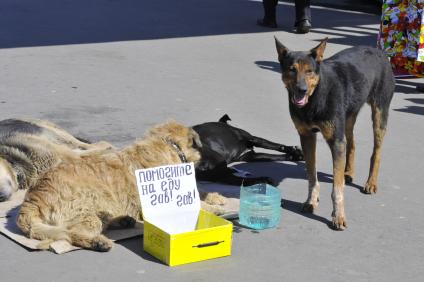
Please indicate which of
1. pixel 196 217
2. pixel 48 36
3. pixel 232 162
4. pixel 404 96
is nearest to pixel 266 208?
pixel 196 217

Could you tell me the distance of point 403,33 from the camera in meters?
11.4

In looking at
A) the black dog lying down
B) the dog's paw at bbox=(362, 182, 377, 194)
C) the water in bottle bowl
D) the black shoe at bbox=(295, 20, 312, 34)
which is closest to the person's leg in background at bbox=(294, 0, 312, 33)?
the black shoe at bbox=(295, 20, 312, 34)

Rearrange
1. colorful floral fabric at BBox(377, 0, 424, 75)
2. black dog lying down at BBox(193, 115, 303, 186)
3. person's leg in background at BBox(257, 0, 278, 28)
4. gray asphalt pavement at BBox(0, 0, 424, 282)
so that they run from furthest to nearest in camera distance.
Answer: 1. person's leg in background at BBox(257, 0, 278, 28)
2. colorful floral fabric at BBox(377, 0, 424, 75)
3. black dog lying down at BBox(193, 115, 303, 186)
4. gray asphalt pavement at BBox(0, 0, 424, 282)

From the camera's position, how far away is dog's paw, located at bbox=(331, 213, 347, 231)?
20.5 ft

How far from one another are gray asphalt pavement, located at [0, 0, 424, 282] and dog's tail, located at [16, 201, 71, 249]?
0.14 metres

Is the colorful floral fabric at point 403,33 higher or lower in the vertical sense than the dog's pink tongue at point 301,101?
lower

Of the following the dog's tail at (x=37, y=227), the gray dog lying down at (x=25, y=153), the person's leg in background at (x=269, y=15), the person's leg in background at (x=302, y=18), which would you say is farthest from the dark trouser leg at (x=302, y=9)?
the dog's tail at (x=37, y=227)

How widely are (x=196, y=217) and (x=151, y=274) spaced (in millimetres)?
797

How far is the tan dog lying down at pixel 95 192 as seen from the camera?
18.5 ft

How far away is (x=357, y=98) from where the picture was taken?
663 cm

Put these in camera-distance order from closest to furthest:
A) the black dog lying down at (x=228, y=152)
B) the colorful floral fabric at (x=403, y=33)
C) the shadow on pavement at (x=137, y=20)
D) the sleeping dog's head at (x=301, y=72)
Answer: the sleeping dog's head at (x=301, y=72) < the black dog lying down at (x=228, y=152) < the colorful floral fabric at (x=403, y=33) < the shadow on pavement at (x=137, y=20)

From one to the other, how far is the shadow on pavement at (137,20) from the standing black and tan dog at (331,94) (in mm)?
7695

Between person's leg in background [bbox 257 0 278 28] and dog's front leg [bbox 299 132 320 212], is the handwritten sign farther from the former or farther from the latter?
person's leg in background [bbox 257 0 278 28]

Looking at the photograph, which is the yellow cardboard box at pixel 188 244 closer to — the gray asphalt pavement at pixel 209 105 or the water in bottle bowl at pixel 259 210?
the gray asphalt pavement at pixel 209 105
